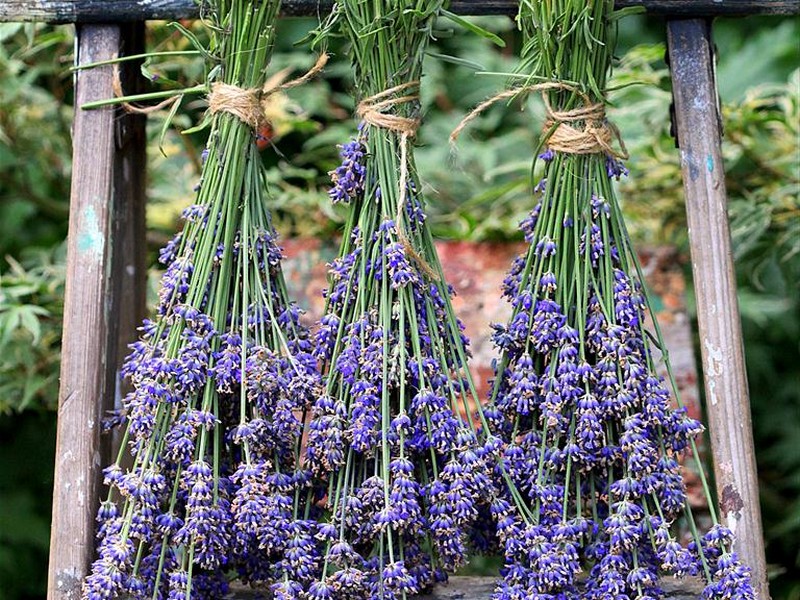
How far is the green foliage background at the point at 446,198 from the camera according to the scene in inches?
82.4

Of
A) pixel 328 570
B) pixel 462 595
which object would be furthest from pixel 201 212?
pixel 462 595

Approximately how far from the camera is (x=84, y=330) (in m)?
1.42

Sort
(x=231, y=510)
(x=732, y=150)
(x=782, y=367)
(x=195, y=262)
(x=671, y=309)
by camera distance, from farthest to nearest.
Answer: (x=782, y=367) → (x=732, y=150) → (x=671, y=309) → (x=195, y=262) → (x=231, y=510)

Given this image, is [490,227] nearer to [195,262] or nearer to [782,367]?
[195,262]

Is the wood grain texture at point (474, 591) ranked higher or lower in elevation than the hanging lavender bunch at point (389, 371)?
lower

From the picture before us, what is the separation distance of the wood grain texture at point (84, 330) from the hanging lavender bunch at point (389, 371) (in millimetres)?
319

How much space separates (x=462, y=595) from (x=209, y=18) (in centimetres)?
85

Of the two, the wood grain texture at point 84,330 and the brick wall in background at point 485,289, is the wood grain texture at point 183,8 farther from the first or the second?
the brick wall in background at point 485,289

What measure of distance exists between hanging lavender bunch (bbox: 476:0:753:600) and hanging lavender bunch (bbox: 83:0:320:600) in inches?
10.9

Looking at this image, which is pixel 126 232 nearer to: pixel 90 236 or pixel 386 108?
pixel 90 236

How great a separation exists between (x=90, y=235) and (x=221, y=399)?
0.32m

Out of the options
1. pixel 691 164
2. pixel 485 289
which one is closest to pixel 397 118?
pixel 691 164

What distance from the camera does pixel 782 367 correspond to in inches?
116

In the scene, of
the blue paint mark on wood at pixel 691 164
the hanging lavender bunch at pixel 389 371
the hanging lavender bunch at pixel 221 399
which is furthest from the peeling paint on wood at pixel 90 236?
the blue paint mark on wood at pixel 691 164
